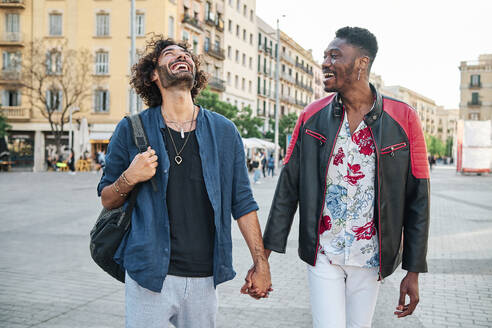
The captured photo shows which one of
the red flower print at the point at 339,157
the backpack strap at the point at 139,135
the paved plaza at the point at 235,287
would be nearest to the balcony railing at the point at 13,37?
the paved plaza at the point at 235,287

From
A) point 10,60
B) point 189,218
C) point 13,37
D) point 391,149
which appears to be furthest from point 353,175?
point 13,37

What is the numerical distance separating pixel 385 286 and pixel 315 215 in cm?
355

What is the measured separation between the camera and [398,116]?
8.26 ft

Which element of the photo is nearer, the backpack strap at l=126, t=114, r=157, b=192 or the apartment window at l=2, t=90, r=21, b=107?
the backpack strap at l=126, t=114, r=157, b=192

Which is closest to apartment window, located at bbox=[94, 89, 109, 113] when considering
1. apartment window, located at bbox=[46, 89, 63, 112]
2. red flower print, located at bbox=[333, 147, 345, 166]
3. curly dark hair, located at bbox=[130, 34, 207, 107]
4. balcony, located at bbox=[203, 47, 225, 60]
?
apartment window, located at bbox=[46, 89, 63, 112]

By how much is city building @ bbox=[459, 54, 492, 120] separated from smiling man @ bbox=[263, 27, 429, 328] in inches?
3130

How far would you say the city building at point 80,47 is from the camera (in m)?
40.0

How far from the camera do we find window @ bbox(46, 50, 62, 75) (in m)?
37.4

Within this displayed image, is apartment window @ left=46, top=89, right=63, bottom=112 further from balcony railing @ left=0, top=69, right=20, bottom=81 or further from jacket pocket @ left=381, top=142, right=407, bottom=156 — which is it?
jacket pocket @ left=381, top=142, right=407, bottom=156

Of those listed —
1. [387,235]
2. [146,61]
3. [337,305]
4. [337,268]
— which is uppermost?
[146,61]

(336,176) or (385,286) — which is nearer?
(336,176)

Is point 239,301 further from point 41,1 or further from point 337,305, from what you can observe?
point 41,1

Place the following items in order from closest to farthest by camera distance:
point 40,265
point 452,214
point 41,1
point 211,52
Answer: point 40,265, point 452,214, point 41,1, point 211,52

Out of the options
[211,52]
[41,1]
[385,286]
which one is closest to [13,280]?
[385,286]
